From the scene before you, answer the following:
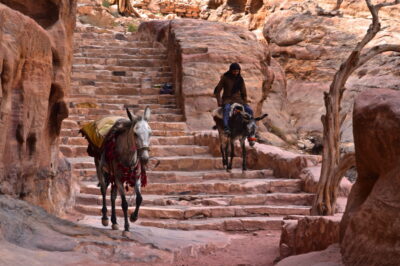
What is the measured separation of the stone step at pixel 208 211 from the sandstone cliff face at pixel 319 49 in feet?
36.0

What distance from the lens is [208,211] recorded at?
9.20 metres

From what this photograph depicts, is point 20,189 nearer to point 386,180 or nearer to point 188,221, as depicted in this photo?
point 188,221

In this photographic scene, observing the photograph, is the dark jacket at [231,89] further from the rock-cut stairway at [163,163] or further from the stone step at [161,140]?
the stone step at [161,140]

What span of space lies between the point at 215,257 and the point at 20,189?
8.52ft

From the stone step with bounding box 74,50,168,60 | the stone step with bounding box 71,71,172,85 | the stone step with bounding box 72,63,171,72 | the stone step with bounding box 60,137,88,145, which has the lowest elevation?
the stone step with bounding box 60,137,88,145

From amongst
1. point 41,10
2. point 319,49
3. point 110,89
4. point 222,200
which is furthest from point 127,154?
point 319,49

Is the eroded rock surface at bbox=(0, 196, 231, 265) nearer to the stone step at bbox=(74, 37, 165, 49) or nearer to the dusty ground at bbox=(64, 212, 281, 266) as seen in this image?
the dusty ground at bbox=(64, 212, 281, 266)

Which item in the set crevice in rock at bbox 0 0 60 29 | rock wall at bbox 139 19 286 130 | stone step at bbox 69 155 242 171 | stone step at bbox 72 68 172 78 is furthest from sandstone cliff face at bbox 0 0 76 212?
stone step at bbox 72 68 172 78

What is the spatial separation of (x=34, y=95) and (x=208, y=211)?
3.60m

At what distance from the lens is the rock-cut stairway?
360 inches

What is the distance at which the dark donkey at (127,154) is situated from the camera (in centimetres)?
647

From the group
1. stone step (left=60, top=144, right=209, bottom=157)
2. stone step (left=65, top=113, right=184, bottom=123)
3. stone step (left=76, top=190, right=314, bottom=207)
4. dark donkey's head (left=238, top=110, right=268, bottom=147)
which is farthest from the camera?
stone step (left=65, top=113, right=184, bottom=123)

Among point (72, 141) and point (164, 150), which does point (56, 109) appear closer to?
point (164, 150)

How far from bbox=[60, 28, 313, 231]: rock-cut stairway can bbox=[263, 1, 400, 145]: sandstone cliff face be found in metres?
5.71
